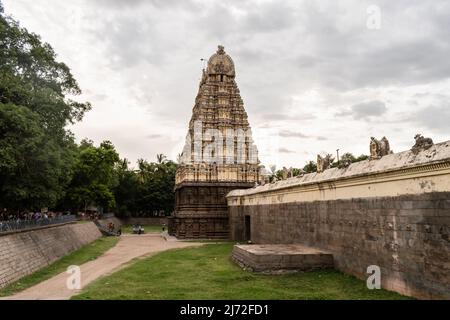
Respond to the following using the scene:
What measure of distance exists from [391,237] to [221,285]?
5.23m

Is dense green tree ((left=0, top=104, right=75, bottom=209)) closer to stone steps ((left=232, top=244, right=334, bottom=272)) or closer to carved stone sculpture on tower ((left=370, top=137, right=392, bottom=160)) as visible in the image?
stone steps ((left=232, top=244, right=334, bottom=272))

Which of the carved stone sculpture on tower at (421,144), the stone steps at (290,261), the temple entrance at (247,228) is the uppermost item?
the carved stone sculpture on tower at (421,144)

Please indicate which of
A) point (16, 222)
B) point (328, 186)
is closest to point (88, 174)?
point (16, 222)

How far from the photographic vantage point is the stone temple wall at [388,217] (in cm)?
912

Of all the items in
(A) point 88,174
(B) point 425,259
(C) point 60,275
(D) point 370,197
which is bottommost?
(C) point 60,275

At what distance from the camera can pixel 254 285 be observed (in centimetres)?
1222

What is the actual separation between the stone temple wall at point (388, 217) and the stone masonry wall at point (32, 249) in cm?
1121

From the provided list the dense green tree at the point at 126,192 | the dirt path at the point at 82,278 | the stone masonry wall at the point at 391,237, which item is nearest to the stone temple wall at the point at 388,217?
the stone masonry wall at the point at 391,237

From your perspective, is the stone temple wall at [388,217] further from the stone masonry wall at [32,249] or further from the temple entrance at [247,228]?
the stone masonry wall at [32,249]

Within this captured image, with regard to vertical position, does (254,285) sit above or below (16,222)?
below

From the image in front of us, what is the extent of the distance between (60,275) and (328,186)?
11.0 m

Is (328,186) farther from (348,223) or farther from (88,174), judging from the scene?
(88,174)

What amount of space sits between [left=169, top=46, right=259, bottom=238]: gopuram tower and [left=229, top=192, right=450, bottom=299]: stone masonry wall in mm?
17344

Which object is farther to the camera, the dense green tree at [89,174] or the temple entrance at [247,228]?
the dense green tree at [89,174]
